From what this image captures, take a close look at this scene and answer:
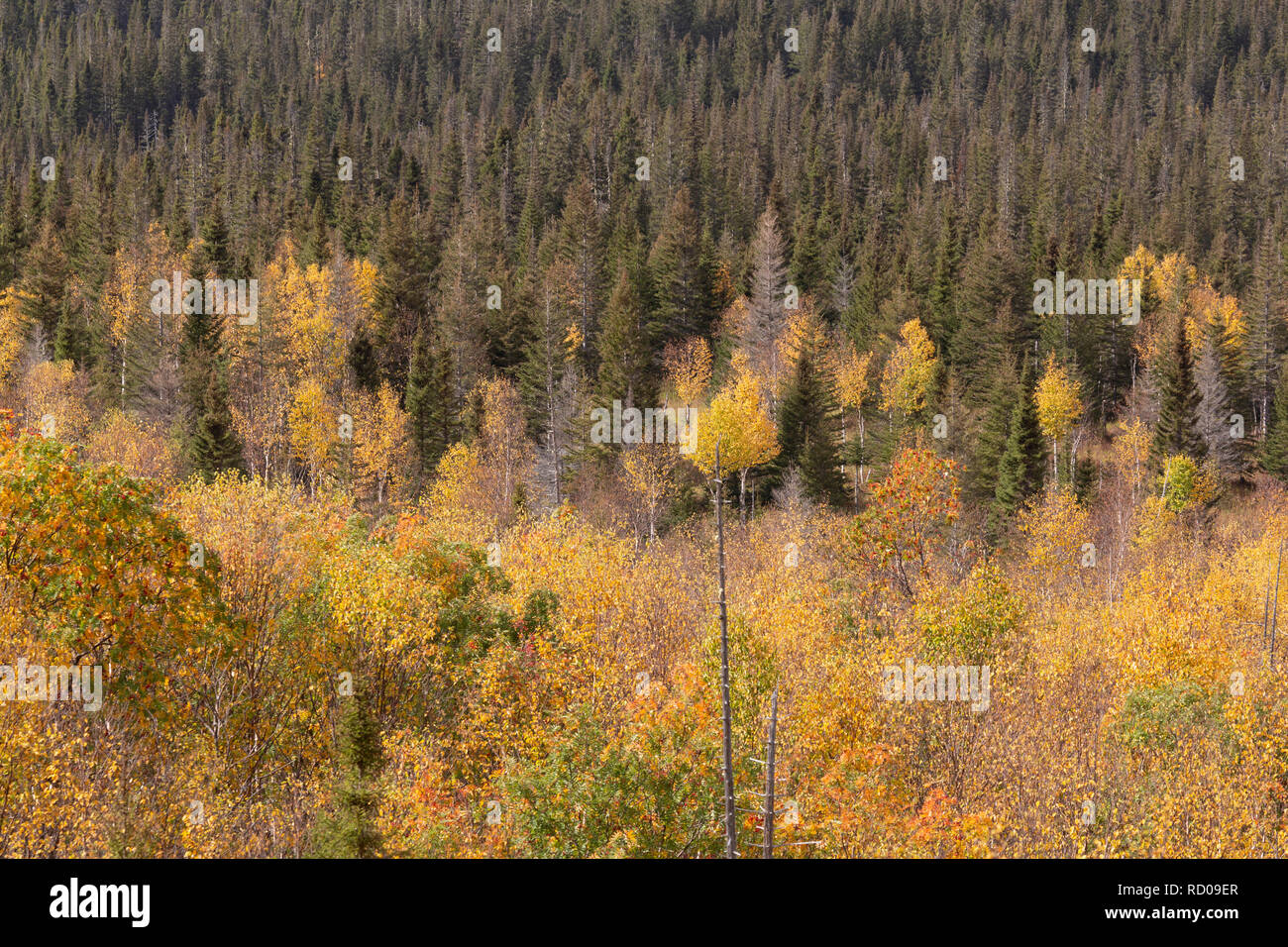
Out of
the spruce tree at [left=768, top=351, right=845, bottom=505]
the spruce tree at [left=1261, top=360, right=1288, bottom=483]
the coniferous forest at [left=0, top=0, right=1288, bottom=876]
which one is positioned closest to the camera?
the coniferous forest at [left=0, top=0, right=1288, bottom=876]

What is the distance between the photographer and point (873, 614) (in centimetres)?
4100

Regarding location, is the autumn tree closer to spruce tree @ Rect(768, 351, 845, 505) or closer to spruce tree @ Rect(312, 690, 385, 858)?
spruce tree @ Rect(768, 351, 845, 505)

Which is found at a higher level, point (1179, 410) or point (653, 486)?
point (1179, 410)

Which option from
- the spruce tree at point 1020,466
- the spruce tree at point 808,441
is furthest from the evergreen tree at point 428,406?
the spruce tree at point 1020,466

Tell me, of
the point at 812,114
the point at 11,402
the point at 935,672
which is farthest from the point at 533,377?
the point at 812,114

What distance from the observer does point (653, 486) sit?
6569 centimetres

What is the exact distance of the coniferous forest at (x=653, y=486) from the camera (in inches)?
837

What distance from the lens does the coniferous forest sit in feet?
69.7

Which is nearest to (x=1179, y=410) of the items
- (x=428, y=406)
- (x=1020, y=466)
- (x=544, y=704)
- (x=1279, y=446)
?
(x=1279, y=446)

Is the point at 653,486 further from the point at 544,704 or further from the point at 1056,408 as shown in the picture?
the point at 544,704

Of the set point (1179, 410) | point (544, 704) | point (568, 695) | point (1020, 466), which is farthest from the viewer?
point (1179, 410)

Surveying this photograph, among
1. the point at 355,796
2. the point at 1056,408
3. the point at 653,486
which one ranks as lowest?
the point at 355,796

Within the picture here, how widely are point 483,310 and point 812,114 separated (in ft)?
305

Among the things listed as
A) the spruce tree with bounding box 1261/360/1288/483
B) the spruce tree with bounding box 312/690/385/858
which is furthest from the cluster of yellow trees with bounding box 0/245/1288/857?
the spruce tree with bounding box 1261/360/1288/483
